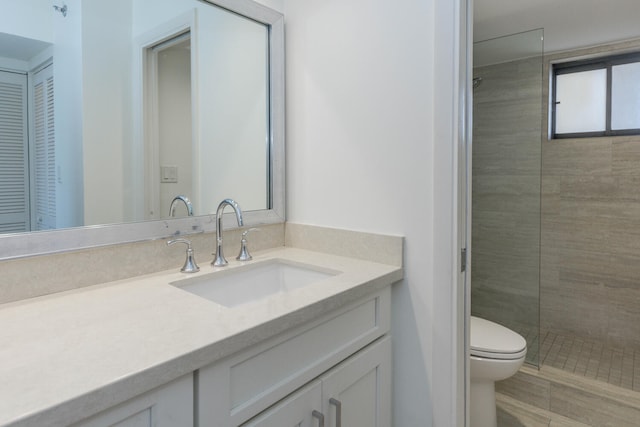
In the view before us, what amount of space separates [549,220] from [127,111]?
109 inches

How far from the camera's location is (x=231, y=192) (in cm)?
152

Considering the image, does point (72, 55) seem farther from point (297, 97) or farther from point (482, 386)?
point (482, 386)

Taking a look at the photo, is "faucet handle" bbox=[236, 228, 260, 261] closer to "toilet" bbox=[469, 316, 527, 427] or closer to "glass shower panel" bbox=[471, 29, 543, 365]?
"toilet" bbox=[469, 316, 527, 427]

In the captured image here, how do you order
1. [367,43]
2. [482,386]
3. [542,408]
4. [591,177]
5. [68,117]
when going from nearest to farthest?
[68,117], [367,43], [482,386], [542,408], [591,177]

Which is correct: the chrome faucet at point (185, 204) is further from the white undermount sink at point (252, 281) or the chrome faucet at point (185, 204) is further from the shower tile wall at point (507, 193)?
the shower tile wall at point (507, 193)

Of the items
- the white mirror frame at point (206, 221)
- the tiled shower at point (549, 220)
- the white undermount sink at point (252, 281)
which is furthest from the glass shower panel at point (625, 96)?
the white undermount sink at point (252, 281)

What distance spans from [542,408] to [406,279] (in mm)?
1268

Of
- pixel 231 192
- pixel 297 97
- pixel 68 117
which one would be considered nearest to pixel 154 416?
pixel 68 117

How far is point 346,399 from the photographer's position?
1089mm

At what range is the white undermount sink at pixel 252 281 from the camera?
1.22 metres

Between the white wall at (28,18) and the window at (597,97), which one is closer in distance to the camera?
the white wall at (28,18)

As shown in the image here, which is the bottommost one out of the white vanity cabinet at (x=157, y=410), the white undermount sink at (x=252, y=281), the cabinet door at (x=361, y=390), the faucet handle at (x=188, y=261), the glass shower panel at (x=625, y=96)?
the cabinet door at (x=361, y=390)

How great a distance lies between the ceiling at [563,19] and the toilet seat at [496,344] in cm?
164

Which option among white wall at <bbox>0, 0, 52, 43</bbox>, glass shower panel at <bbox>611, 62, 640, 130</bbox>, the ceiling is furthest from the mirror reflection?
glass shower panel at <bbox>611, 62, 640, 130</bbox>
